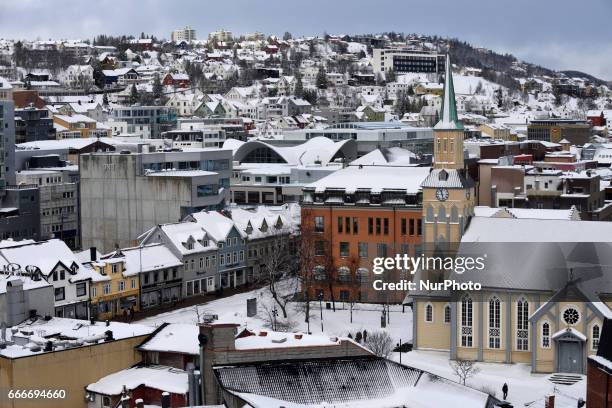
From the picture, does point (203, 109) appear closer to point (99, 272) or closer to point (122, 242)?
point (122, 242)

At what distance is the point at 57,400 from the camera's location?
34.6m

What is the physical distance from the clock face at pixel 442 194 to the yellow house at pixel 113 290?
1644 centimetres

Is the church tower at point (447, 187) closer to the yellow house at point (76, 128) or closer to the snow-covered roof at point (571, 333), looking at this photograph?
the snow-covered roof at point (571, 333)

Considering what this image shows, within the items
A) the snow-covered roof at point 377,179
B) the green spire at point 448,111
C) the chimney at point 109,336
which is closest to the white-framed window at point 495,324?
the green spire at point 448,111

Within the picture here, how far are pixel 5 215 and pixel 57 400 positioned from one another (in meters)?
43.7

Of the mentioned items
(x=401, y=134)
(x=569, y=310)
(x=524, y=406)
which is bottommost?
(x=524, y=406)

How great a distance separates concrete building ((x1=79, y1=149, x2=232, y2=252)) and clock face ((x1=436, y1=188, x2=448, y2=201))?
21.4 m

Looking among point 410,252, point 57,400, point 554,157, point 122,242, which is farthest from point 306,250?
point 554,157

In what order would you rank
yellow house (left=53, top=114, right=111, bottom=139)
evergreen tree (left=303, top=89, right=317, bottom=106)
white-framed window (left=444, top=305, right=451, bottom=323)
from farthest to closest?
evergreen tree (left=303, top=89, right=317, bottom=106), yellow house (left=53, top=114, right=111, bottom=139), white-framed window (left=444, top=305, right=451, bottom=323)

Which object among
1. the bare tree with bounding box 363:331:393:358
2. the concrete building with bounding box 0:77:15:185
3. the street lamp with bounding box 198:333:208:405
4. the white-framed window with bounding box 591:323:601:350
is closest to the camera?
the street lamp with bounding box 198:333:208:405

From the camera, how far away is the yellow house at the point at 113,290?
5438 centimetres

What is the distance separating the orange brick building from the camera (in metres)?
57.8

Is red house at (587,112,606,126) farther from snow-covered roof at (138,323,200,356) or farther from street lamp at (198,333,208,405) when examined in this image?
street lamp at (198,333,208,405)

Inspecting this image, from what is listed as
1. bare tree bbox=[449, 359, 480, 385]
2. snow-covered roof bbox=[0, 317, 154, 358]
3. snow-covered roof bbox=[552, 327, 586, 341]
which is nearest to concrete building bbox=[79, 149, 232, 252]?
bare tree bbox=[449, 359, 480, 385]
